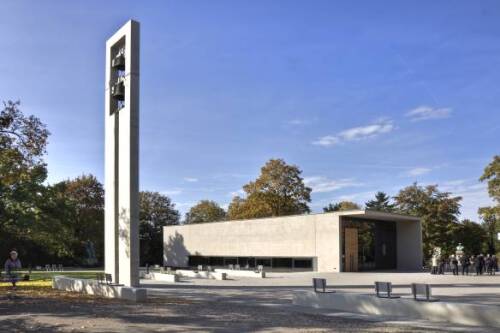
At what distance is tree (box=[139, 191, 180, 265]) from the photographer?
74575mm

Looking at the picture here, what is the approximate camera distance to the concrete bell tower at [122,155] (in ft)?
66.9

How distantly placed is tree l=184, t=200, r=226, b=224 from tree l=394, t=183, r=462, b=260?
104 ft

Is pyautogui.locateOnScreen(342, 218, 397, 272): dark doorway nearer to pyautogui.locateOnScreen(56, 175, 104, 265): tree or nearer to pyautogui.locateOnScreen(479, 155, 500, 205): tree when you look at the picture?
pyautogui.locateOnScreen(479, 155, 500, 205): tree

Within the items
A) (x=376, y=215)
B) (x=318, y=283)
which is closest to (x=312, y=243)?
(x=376, y=215)

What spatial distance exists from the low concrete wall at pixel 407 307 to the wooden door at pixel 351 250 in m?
24.6

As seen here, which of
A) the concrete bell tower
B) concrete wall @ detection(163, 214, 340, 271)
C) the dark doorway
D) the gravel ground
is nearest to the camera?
the gravel ground

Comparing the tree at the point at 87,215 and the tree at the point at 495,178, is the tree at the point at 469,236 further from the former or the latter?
the tree at the point at 87,215

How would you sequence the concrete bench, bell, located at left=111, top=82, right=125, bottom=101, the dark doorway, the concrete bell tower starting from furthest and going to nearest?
the dark doorway < bell, located at left=111, top=82, right=125, bottom=101 < the concrete bell tower < the concrete bench

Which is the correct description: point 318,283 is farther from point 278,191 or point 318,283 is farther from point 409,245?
point 278,191

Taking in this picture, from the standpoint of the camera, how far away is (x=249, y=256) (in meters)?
47.0

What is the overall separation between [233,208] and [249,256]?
70.6ft

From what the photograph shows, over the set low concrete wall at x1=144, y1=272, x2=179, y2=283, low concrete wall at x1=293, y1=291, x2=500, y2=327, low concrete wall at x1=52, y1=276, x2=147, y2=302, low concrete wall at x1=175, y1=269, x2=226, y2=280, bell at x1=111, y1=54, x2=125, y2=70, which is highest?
bell at x1=111, y1=54, x2=125, y2=70

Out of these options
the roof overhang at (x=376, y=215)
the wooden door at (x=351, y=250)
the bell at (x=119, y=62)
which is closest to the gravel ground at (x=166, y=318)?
the bell at (x=119, y=62)

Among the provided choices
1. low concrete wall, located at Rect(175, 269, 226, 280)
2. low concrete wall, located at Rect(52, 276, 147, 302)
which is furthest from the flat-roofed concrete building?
low concrete wall, located at Rect(52, 276, 147, 302)
